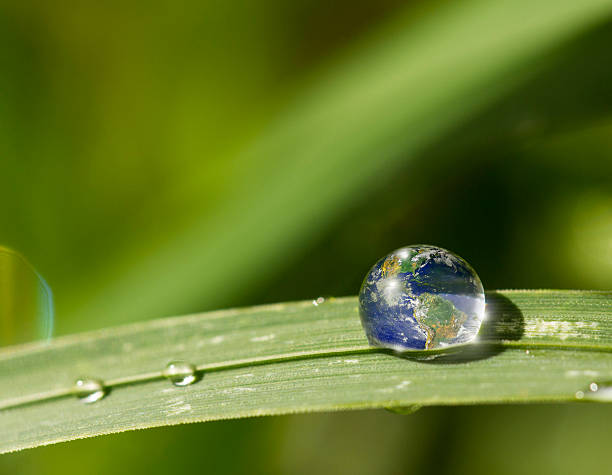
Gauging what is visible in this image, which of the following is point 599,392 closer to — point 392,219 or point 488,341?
point 488,341

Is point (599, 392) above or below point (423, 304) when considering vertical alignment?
below

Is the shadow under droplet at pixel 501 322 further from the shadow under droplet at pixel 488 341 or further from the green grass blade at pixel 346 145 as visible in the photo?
the green grass blade at pixel 346 145

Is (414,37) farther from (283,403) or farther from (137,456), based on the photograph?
(137,456)

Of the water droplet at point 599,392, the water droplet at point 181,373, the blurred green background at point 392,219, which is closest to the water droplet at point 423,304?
the water droplet at point 599,392

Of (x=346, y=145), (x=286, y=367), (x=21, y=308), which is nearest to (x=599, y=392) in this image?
(x=286, y=367)

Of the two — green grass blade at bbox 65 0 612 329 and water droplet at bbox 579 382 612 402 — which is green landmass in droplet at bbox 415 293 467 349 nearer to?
water droplet at bbox 579 382 612 402

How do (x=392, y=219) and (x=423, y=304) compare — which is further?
(x=392, y=219)
